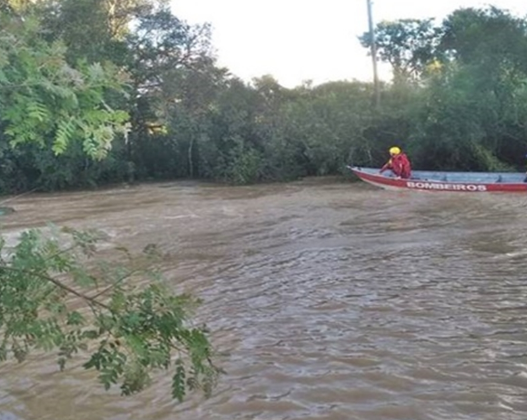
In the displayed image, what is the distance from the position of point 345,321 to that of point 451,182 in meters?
12.7

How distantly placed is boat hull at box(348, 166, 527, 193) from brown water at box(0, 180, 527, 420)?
263 cm

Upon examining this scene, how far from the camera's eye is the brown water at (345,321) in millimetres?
4746

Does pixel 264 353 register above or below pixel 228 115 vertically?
below

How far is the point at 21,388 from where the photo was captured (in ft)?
17.2

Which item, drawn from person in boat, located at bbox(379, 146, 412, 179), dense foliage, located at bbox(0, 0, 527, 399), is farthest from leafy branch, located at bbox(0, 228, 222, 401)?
person in boat, located at bbox(379, 146, 412, 179)

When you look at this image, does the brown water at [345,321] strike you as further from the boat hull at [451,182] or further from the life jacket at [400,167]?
the life jacket at [400,167]

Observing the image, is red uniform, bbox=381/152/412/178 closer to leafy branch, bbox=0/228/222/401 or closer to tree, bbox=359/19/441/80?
tree, bbox=359/19/441/80

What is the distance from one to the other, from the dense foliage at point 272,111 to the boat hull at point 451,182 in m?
3.30

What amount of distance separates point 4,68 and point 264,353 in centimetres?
408

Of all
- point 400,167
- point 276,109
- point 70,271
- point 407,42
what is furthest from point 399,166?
point 407,42

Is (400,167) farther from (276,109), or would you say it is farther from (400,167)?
(276,109)

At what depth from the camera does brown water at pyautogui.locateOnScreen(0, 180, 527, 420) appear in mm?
4746

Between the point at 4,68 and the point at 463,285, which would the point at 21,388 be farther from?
the point at 463,285

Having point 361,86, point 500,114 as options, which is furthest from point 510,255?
point 361,86
